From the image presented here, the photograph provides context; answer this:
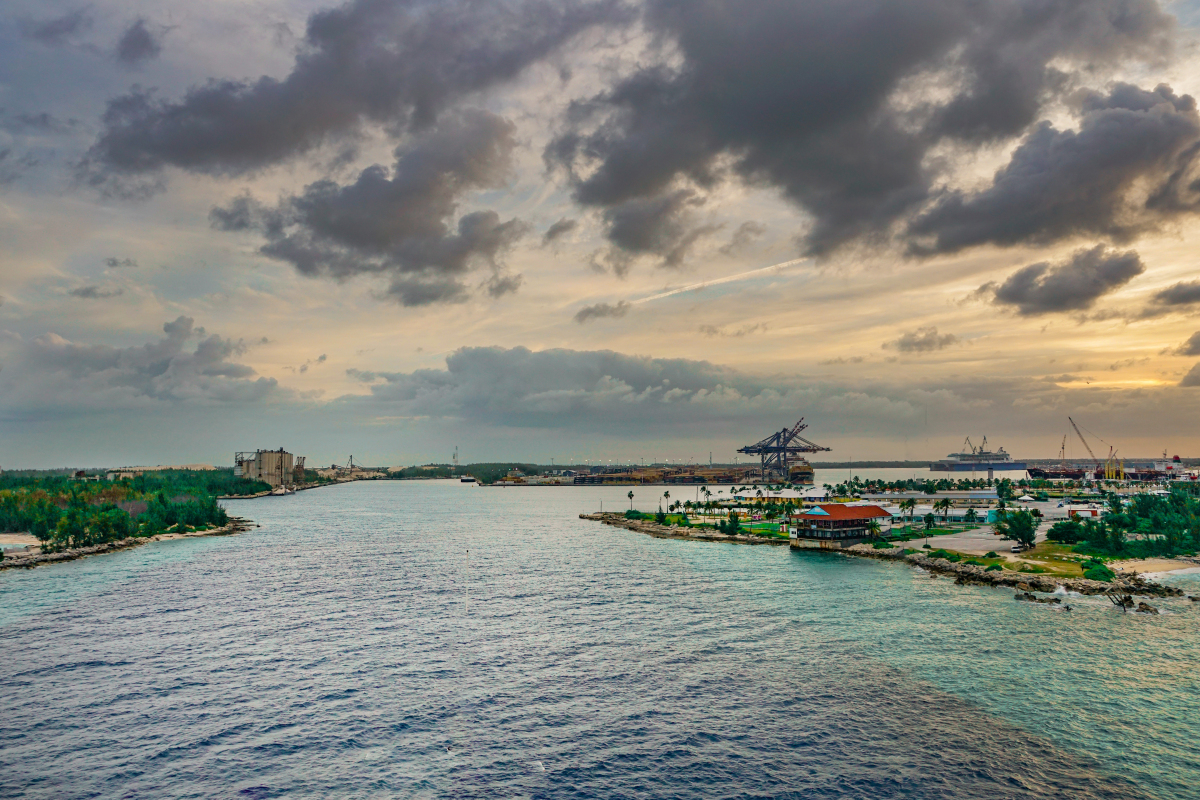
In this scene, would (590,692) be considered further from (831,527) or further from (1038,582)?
(831,527)

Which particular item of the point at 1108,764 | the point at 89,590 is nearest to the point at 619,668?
the point at 1108,764

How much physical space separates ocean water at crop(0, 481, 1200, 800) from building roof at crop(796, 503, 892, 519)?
3207 centimetres

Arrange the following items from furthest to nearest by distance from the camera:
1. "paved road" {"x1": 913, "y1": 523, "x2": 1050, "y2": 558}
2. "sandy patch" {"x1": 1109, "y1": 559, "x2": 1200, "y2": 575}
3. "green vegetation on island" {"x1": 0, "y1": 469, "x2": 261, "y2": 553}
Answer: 1. "green vegetation on island" {"x1": 0, "y1": 469, "x2": 261, "y2": 553}
2. "paved road" {"x1": 913, "y1": 523, "x2": 1050, "y2": 558}
3. "sandy patch" {"x1": 1109, "y1": 559, "x2": 1200, "y2": 575}

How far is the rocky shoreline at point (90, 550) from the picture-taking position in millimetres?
93938

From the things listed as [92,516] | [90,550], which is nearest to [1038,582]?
[90,550]

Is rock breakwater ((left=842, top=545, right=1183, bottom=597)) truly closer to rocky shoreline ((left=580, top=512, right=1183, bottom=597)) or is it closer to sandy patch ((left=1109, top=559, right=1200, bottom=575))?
rocky shoreline ((left=580, top=512, right=1183, bottom=597))

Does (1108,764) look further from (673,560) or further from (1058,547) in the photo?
(1058,547)

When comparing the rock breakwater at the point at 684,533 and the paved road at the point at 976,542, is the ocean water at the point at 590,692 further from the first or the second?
the rock breakwater at the point at 684,533

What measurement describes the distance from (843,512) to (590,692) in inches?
3256

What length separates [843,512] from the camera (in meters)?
114

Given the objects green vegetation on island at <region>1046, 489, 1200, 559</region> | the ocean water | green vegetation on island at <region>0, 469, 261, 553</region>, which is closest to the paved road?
green vegetation on island at <region>1046, 489, 1200, 559</region>

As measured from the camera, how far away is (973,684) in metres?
43.5

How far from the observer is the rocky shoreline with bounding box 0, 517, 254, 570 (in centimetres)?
9394

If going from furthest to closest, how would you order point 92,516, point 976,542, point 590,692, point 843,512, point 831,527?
point 92,516
point 843,512
point 831,527
point 976,542
point 590,692
